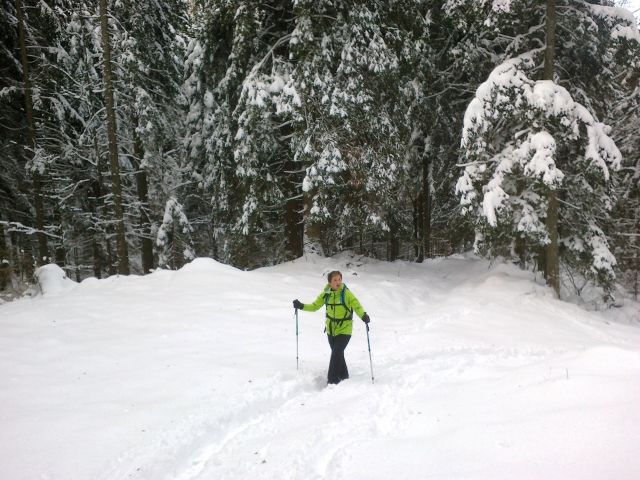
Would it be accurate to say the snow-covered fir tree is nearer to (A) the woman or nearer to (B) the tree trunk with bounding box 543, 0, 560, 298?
(B) the tree trunk with bounding box 543, 0, 560, 298

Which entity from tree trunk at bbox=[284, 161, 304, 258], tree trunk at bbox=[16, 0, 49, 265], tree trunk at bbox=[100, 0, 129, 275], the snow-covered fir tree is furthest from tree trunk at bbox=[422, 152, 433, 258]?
tree trunk at bbox=[16, 0, 49, 265]

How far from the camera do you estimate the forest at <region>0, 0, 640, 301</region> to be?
36.1 ft

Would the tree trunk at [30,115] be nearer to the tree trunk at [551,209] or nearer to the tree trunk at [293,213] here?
the tree trunk at [293,213]

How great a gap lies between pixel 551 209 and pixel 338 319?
7691mm

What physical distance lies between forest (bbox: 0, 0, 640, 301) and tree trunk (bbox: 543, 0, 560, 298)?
5 centimetres

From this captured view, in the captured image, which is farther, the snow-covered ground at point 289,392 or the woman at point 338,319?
the woman at point 338,319

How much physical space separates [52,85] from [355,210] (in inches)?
462

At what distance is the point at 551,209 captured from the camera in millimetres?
11414

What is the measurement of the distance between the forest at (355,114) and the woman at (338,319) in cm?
550

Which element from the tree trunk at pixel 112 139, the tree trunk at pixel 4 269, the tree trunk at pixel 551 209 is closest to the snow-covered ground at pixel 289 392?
the tree trunk at pixel 4 269

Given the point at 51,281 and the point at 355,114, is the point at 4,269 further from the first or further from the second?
the point at 355,114

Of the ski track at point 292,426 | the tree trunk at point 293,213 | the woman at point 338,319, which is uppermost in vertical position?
the tree trunk at point 293,213

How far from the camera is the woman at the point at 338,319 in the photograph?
6625mm

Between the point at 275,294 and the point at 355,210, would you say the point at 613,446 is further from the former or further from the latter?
the point at 355,210
